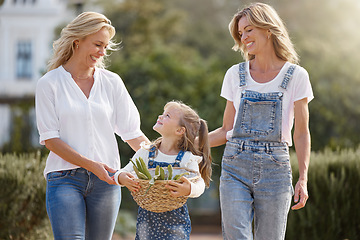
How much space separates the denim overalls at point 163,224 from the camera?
156 inches

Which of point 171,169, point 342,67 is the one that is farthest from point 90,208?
point 342,67

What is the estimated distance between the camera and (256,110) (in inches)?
159

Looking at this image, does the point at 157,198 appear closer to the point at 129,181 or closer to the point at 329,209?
the point at 129,181

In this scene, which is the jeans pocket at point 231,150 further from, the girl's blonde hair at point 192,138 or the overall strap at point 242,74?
the overall strap at point 242,74

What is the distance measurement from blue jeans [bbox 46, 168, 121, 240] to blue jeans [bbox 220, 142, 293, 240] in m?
0.75

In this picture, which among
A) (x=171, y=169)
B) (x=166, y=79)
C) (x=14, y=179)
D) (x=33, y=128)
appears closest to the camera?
(x=171, y=169)

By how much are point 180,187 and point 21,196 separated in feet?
11.6

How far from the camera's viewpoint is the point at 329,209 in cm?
712

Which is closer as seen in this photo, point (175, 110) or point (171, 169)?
point (171, 169)

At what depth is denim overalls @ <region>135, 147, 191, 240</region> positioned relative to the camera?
3.97 m

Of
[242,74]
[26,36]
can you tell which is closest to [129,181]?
[242,74]

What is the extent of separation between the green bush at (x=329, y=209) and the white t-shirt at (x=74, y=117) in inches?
133

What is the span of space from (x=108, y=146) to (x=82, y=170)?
0.25 m

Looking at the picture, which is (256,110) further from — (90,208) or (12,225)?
(12,225)
